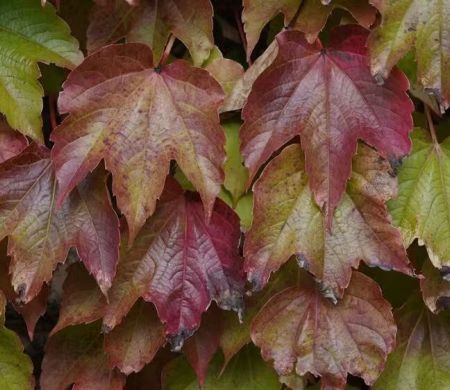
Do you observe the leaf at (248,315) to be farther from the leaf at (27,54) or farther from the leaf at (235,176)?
the leaf at (27,54)

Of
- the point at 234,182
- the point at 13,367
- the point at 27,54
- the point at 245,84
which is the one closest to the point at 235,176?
the point at 234,182

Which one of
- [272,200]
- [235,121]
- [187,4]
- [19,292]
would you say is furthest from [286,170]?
[19,292]

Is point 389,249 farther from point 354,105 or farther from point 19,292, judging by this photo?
point 19,292

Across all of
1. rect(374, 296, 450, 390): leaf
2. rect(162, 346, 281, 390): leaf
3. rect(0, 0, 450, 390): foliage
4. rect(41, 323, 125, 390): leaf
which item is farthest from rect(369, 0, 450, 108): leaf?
rect(41, 323, 125, 390): leaf

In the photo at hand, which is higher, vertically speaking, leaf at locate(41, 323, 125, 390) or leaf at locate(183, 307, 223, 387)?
leaf at locate(183, 307, 223, 387)

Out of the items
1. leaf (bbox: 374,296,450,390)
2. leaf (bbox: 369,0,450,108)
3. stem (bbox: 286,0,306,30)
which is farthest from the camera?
leaf (bbox: 374,296,450,390)

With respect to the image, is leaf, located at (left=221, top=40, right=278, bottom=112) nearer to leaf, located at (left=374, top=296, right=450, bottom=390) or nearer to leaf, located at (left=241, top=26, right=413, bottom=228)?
leaf, located at (left=241, top=26, right=413, bottom=228)
